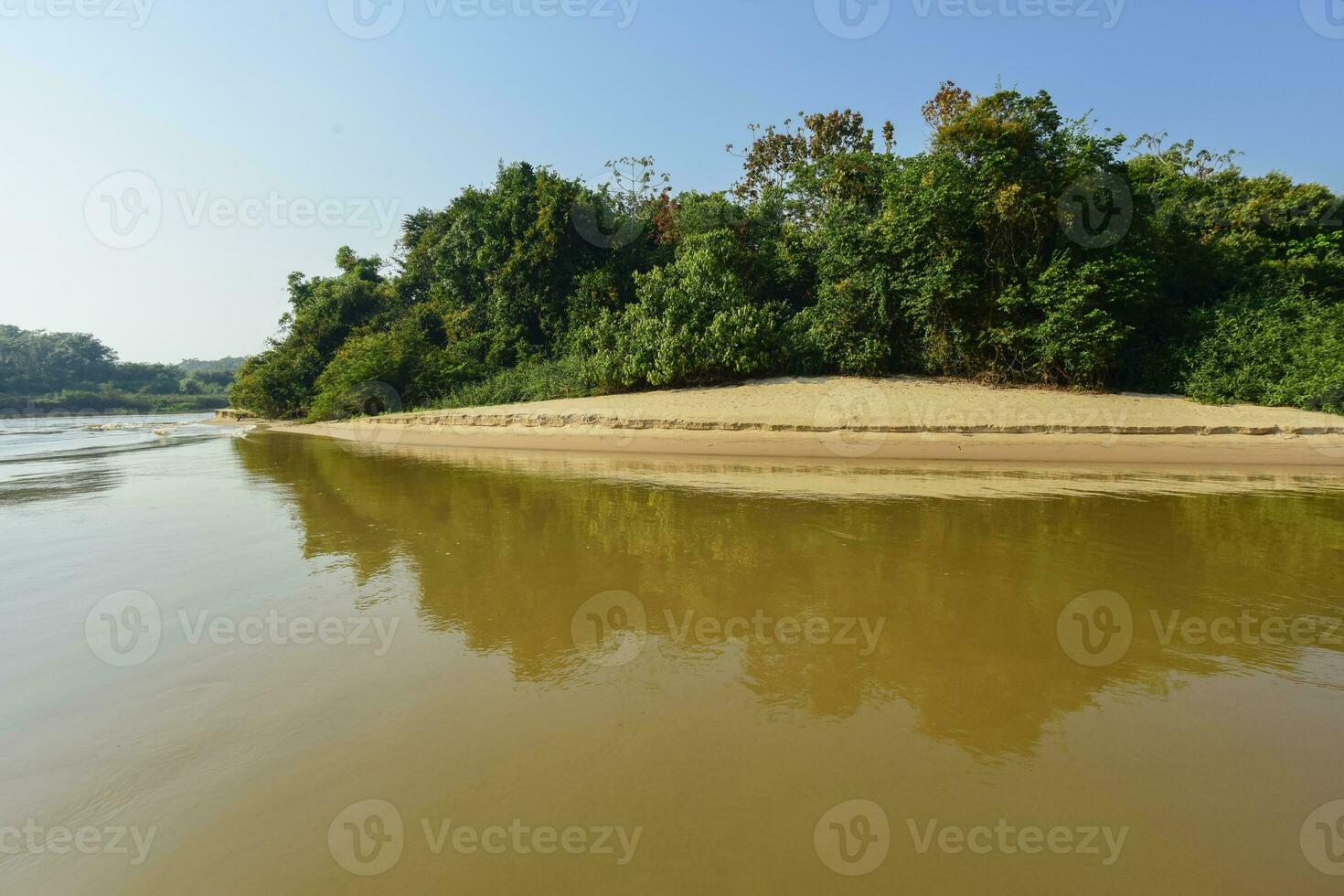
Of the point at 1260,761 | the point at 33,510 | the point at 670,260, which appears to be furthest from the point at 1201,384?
the point at 33,510

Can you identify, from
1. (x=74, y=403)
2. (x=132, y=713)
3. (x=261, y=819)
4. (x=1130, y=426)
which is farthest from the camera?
(x=74, y=403)

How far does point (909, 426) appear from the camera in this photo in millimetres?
13648

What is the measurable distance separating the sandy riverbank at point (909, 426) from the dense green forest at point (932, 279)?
1.29 m

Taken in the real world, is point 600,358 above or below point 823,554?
above

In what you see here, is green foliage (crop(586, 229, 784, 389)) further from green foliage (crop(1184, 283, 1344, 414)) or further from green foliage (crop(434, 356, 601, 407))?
green foliage (crop(1184, 283, 1344, 414))

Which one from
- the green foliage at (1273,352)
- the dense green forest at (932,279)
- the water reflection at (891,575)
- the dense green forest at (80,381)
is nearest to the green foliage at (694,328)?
the dense green forest at (932,279)

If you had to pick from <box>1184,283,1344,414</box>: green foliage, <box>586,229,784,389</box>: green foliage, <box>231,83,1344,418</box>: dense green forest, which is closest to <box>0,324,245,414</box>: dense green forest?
<box>231,83,1344,418</box>: dense green forest

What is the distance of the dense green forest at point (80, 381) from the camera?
55438 millimetres

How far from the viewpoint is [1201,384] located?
14766 mm

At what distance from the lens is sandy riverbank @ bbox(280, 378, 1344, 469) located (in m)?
11.9

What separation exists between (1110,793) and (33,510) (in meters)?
12.9

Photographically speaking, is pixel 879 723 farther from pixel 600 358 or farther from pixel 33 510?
pixel 600 358

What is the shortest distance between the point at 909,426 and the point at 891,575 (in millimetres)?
9472

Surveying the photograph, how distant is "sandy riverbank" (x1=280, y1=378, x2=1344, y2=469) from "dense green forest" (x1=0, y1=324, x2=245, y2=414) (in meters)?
48.8
